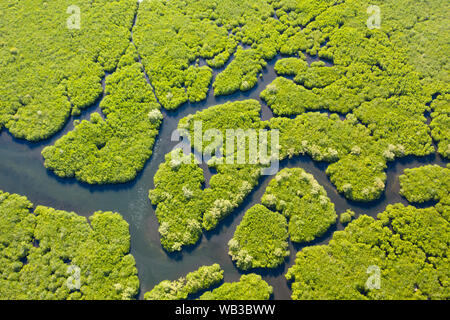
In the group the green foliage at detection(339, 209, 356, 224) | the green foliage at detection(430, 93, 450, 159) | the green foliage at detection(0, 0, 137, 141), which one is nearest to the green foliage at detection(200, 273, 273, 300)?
the green foliage at detection(339, 209, 356, 224)

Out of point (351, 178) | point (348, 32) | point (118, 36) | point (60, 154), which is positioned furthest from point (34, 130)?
point (348, 32)

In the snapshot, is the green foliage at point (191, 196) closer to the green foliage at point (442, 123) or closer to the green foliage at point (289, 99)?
the green foliage at point (289, 99)

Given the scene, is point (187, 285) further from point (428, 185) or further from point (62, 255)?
point (428, 185)

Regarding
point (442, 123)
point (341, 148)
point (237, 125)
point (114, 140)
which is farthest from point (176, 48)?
point (442, 123)

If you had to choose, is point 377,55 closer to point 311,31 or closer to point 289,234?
point 311,31

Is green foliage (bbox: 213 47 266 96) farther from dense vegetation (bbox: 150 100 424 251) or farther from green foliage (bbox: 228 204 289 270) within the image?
green foliage (bbox: 228 204 289 270)

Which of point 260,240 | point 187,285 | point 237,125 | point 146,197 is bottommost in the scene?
point 187,285
